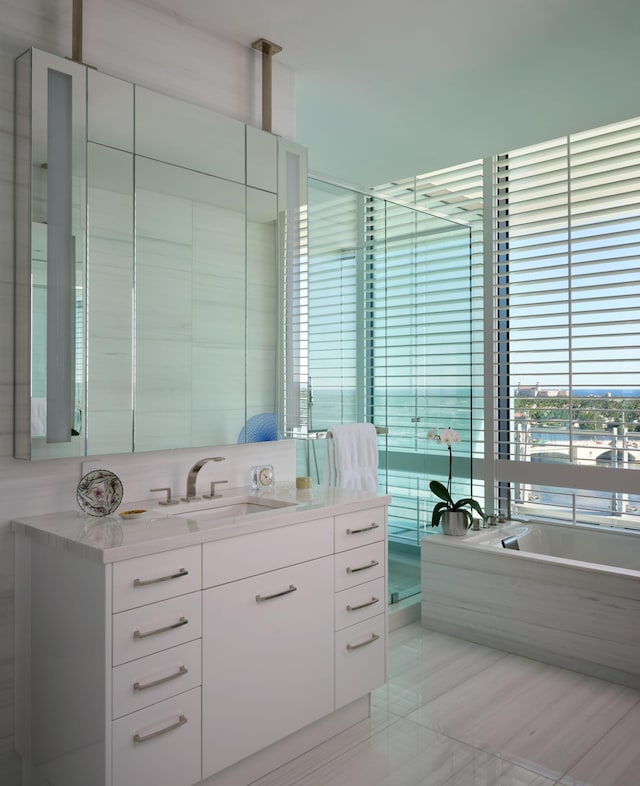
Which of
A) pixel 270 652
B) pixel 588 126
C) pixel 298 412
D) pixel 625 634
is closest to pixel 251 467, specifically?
pixel 298 412

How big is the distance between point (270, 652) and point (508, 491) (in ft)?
7.63

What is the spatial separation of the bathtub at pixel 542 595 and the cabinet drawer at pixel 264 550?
48.3 inches

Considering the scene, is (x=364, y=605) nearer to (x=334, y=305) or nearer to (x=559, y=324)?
(x=334, y=305)

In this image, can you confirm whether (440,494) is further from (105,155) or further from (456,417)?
(105,155)

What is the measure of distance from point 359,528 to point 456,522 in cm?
119

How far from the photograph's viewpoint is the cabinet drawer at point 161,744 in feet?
5.46

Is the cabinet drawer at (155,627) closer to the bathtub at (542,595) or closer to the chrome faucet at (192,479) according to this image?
the chrome faucet at (192,479)

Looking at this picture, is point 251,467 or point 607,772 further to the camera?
point 251,467

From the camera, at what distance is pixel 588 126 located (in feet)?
11.3

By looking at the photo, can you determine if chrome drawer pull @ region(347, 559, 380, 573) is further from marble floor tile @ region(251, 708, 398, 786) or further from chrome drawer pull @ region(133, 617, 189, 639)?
chrome drawer pull @ region(133, 617, 189, 639)

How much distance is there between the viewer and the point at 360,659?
7.87 ft

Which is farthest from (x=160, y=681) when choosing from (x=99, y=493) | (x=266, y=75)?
(x=266, y=75)

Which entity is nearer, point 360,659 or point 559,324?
point 360,659

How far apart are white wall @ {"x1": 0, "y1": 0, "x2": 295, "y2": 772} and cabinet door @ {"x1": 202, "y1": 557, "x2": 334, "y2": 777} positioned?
1.87 feet
